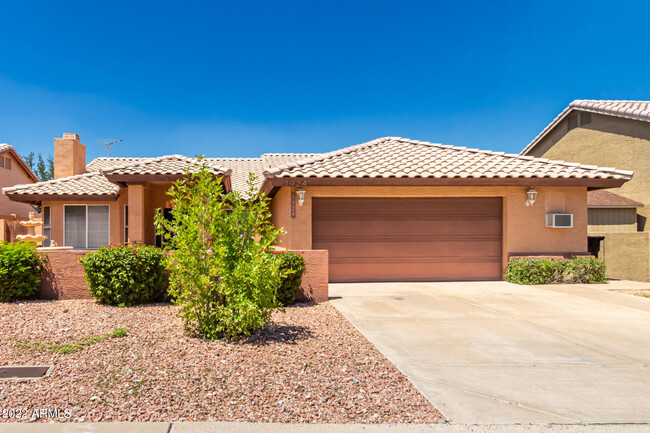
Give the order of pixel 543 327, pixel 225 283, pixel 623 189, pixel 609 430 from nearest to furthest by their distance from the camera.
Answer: pixel 609 430 < pixel 225 283 < pixel 543 327 < pixel 623 189

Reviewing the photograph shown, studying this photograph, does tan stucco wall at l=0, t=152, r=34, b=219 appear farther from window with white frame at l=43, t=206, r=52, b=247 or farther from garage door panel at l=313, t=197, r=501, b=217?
garage door panel at l=313, t=197, r=501, b=217

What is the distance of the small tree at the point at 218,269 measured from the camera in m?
5.32

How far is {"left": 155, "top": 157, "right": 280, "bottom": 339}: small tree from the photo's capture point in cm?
532

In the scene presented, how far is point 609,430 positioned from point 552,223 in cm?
1008

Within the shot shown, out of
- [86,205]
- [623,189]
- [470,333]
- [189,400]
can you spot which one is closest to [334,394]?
[189,400]

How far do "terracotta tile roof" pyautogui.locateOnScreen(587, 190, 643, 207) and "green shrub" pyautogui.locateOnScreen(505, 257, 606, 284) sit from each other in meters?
6.73

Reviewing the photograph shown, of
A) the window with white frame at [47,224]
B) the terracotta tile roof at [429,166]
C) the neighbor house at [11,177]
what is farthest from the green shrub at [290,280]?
the neighbor house at [11,177]

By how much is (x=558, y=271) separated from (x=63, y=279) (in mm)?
12517

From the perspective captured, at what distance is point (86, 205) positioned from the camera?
16.0m

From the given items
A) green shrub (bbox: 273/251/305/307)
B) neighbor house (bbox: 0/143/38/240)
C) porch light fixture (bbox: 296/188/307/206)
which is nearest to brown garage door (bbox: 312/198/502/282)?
porch light fixture (bbox: 296/188/307/206)

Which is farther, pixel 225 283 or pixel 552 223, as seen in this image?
pixel 552 223

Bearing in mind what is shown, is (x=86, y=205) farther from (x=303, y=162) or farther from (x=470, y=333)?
(x=470, y=333)

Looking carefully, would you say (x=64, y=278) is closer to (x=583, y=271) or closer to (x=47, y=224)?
(x=47, y=224)

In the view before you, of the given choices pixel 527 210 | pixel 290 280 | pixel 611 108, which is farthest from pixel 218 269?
pixel 611 108
